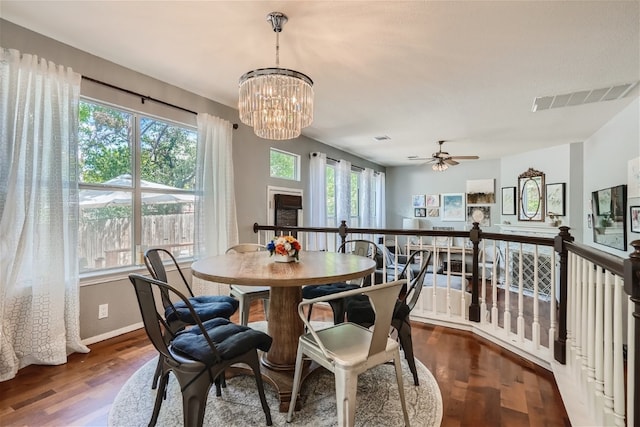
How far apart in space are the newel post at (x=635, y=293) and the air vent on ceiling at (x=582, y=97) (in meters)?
3.39

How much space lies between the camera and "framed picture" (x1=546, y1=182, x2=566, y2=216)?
6.09 metres

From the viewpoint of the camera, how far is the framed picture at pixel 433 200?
869cm

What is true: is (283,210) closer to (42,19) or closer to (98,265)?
(98,265)

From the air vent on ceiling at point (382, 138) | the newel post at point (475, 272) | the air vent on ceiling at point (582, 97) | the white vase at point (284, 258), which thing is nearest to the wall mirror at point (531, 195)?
the air vent on ceiling at point (582, 97)

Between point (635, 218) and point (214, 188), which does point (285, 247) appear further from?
point (635, 218)

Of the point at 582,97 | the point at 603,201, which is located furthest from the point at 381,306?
the point at 603,201

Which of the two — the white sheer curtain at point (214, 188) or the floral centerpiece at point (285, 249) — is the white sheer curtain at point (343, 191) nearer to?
the white sheer curtain at point (214, 188)

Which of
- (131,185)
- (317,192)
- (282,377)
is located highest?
(317,192)

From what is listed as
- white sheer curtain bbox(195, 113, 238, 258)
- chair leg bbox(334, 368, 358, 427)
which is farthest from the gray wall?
chair leg bbox(334, 368, 358, 427)

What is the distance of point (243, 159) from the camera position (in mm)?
4375

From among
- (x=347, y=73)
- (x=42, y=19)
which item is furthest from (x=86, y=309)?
(x=347, y=73)

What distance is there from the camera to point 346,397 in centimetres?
145

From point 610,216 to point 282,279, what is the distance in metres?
4.76

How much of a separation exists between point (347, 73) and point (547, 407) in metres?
3.02
